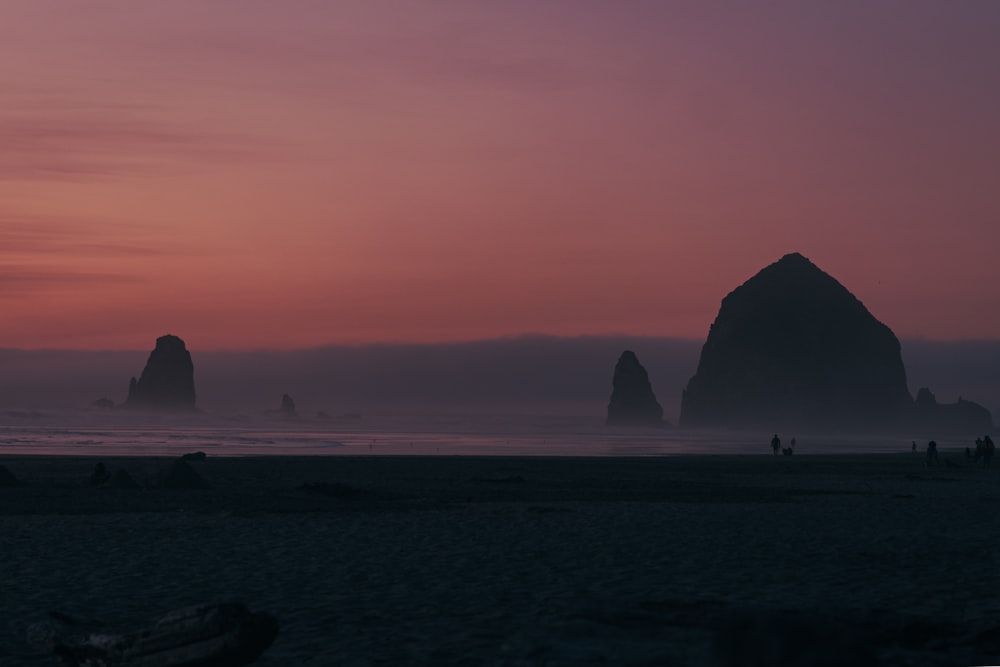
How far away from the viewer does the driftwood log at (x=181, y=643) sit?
9945 millimetres

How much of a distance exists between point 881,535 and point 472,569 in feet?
31.6

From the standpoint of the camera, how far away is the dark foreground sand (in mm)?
11508

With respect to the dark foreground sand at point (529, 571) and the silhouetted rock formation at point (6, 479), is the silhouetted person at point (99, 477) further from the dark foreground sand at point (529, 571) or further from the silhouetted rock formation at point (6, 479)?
the silhouetted rock formation at point (6, 479)

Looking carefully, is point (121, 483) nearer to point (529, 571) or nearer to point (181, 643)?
point (529, 571)

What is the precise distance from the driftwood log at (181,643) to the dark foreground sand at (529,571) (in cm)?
63

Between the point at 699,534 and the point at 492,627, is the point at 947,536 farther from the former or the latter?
the point at 492,627

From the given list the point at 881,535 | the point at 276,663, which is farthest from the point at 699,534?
the point at 276,663

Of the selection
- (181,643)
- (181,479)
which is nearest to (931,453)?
(181,479)

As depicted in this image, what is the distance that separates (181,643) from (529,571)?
810 cm

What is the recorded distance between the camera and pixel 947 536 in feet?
73.2

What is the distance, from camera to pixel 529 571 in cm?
1730

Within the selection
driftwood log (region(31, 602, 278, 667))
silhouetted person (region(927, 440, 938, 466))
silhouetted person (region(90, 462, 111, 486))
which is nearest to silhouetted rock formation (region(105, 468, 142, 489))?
silhouetted person (region(90, 462, 111, 486))

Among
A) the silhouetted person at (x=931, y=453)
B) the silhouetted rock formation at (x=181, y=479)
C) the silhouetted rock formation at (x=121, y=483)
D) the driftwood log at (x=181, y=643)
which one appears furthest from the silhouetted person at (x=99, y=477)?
the silhouetted person at (x=931, y=453)

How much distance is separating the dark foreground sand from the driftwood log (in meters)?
0.63
